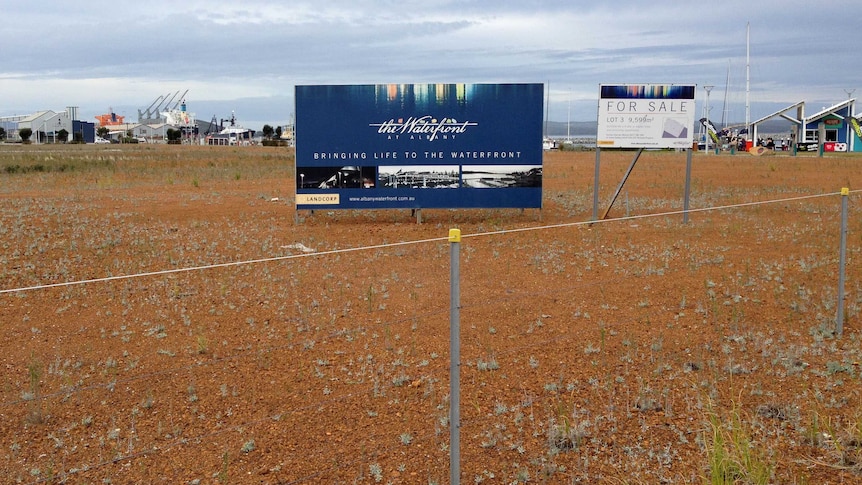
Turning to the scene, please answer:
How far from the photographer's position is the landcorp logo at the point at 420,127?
1778cm

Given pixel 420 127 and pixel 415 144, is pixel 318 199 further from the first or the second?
pixel 420 127

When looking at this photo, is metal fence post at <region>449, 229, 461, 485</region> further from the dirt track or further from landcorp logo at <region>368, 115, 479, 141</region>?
landcorp logo at <region>368, 115, 479, 141</region>

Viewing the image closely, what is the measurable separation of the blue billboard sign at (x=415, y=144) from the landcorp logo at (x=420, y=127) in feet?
0.07

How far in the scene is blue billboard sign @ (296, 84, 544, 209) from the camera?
17797 mm

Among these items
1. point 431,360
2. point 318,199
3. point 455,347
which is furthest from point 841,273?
point 318,199

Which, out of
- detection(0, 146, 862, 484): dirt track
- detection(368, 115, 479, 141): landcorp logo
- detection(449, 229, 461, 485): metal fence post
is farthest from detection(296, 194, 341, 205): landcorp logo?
detection(449, 229, 461, 485): metal fence post

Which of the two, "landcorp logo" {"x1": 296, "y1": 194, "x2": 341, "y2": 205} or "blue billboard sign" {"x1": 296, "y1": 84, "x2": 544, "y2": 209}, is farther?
"landcorp logo" {"x1": 296, "y1": 194, "x2": 341, "y2": 205}

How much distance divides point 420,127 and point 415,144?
383 millimetres

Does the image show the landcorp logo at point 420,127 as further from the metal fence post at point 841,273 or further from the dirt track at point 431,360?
the metal fence post at point 841,273

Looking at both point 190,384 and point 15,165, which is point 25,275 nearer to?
point 190,384

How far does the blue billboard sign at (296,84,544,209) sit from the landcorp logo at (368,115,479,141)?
0.02 m

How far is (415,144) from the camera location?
1791cm

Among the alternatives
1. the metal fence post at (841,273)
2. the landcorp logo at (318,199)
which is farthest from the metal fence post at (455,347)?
the landcorp logo at (318,199)

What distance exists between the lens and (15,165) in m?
42.3
